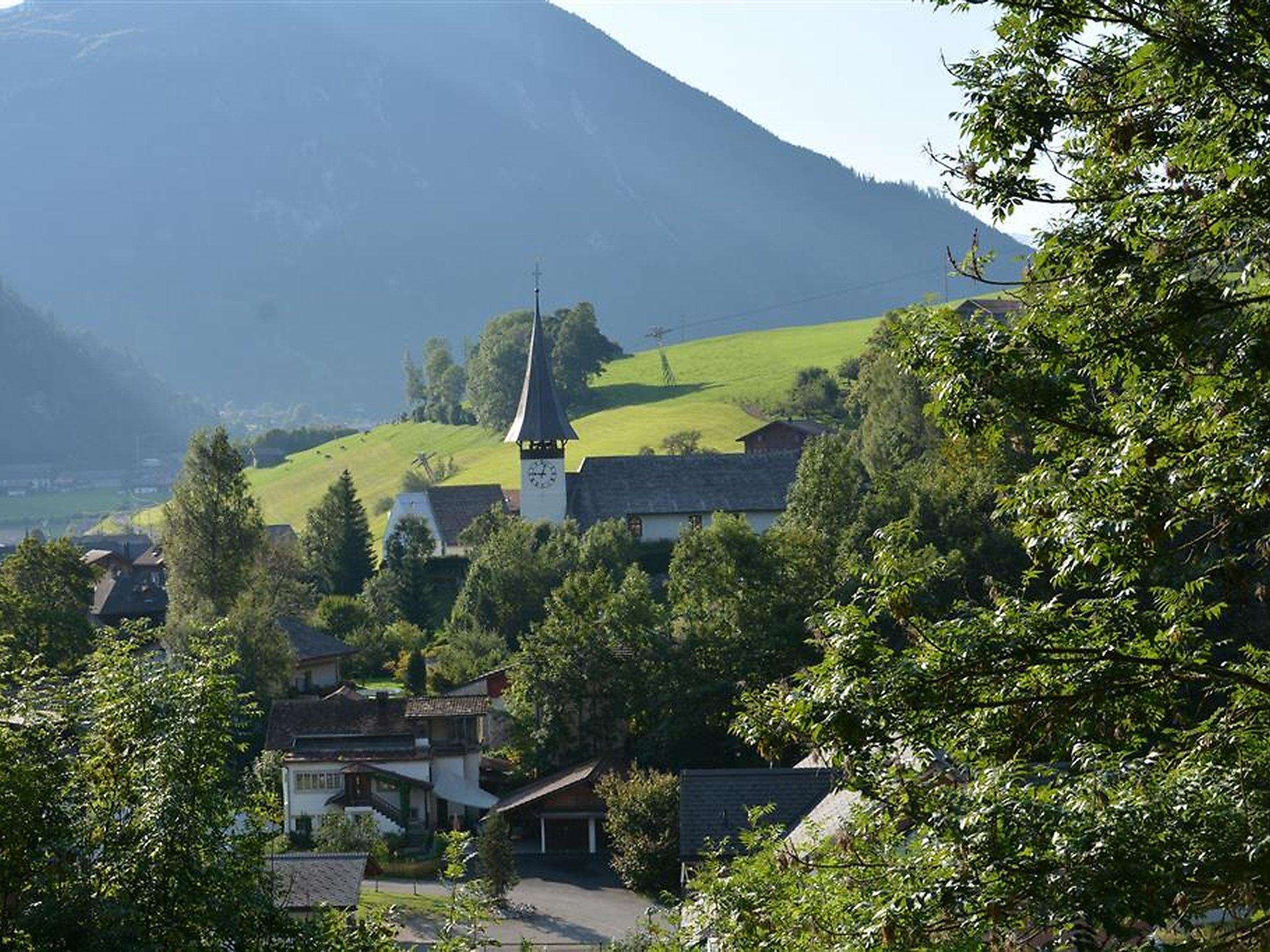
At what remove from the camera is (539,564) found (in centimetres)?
6412

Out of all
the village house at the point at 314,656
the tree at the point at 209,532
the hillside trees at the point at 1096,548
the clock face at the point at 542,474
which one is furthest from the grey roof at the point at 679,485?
the hillside trees at the point at 1096,548

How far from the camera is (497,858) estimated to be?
1470 inches

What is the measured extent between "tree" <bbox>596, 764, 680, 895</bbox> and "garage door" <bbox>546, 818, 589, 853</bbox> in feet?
20.6

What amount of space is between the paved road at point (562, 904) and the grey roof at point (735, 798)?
208cm

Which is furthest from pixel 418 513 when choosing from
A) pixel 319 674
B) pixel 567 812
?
pixel 567 812

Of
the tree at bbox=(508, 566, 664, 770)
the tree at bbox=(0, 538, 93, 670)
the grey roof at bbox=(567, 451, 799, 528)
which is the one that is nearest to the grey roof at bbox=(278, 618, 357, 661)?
the tree at bbox=(0, 538, 93, 670)

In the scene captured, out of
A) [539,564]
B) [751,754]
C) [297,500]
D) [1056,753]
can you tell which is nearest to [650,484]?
[539,564]

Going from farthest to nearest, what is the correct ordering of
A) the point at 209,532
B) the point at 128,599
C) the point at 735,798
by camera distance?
the point at 128,599 → the point at 209,532 → the point at 735,798

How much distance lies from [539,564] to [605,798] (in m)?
25.4

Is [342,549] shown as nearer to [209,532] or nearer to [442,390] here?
[209,532]

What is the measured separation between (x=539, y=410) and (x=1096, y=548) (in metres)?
71.8

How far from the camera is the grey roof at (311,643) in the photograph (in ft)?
202

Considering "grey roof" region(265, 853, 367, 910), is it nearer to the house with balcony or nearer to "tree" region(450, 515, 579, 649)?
the house with balcony

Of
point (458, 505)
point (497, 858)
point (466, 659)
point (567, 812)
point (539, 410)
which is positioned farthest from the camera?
point (458, 505)
